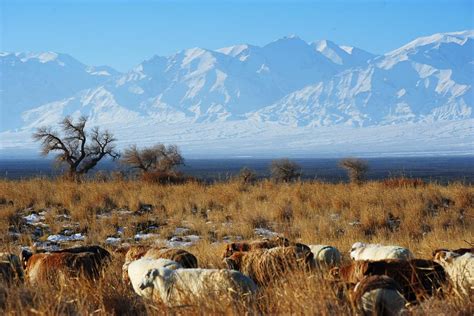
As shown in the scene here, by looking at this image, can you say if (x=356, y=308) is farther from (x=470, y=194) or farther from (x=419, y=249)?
(x=470, y=194)

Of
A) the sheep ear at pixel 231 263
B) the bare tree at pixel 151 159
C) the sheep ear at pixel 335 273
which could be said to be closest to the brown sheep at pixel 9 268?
the sheep ear at pixel 231 263

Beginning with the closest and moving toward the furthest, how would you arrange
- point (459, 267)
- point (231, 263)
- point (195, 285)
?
1. point (195, 285)
2. point (459, 267)
3. point (231, 263)

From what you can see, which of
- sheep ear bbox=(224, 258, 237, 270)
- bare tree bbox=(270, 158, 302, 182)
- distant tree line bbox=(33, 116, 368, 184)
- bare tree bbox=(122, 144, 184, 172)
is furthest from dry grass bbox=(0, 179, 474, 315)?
bare tree bbox=(270, 158, 302, 182)

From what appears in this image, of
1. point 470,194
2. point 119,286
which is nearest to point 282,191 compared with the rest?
point 470,194

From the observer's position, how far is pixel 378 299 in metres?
4.36

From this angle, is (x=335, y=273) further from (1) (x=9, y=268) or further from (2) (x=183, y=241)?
(2) (x=183, y=241)

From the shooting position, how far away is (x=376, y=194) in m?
13.9

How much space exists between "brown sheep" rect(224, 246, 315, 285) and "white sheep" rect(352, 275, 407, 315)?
1.39 metres

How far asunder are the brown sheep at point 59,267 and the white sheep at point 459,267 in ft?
10.5

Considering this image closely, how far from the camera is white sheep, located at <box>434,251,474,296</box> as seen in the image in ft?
16.2

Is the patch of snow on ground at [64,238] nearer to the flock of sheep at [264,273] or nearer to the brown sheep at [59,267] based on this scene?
the flock of sheep at [264,273]

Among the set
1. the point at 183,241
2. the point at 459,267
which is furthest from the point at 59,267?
the point at 183,241

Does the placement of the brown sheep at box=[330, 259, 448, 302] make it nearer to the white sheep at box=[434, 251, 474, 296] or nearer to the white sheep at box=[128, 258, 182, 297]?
the white sheep at box=[434, 251, 474, 296]

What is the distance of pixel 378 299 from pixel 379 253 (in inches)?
94.6
